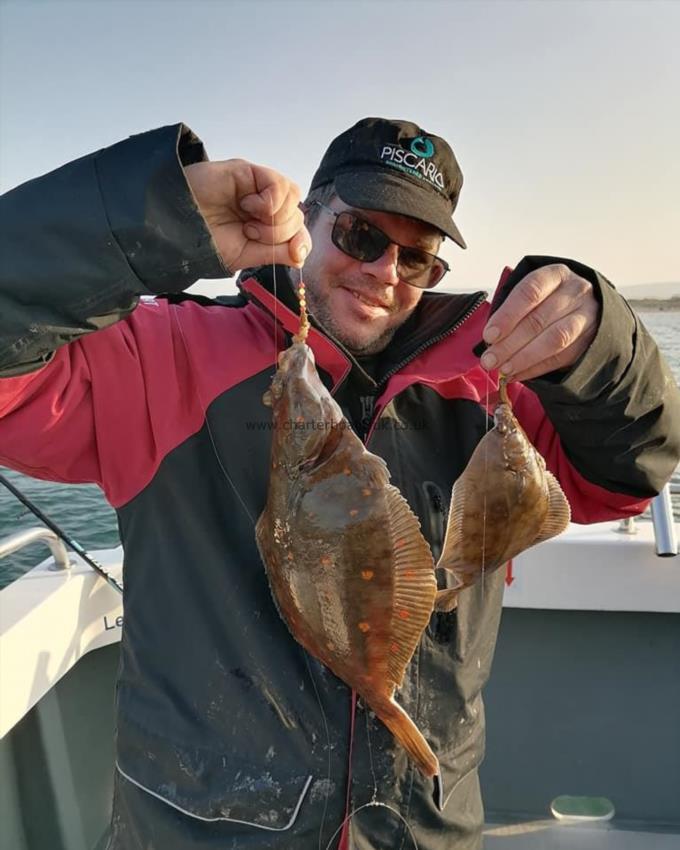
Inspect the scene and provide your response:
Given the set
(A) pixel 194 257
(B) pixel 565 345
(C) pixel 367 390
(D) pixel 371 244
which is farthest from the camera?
(D) pixel 371 244

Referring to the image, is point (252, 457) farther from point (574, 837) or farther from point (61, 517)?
point (61, 517)

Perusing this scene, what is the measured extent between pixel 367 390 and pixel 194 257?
90 centimetres

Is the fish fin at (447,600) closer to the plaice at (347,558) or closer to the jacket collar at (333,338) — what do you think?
the plaice at (347,558)

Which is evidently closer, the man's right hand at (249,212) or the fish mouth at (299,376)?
the man's right hand at (249,212)

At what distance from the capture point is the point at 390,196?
2342mm

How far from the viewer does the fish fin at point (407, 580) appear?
1685mm

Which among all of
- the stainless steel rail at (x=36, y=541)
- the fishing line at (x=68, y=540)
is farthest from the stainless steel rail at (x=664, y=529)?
Answer: the stainless steel rail at (x=36, y=541)

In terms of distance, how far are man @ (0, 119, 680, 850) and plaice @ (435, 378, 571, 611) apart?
0.17 meters

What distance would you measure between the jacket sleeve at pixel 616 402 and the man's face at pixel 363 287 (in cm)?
72

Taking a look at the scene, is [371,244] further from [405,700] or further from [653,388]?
[405,700]

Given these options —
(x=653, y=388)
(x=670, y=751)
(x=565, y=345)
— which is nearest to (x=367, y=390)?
(x=565, y=345)

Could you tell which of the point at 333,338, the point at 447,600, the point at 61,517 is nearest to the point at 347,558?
the point at 447,600

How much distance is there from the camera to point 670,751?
11.7 ft

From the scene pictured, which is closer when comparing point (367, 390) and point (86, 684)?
point (367, 390)
